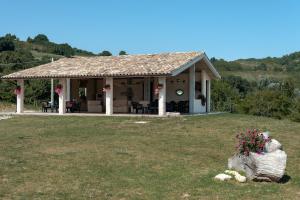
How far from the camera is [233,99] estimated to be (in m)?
62.3

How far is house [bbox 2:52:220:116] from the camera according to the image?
2606 cm

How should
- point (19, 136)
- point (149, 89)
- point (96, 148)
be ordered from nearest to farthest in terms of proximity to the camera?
point (96, 148) < point (19, 136) < point (149, 89)

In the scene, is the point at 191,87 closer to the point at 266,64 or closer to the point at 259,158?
the point at 259,158

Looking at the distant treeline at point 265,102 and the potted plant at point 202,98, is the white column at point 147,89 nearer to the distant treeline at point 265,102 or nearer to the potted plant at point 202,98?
the potted plant at point 202,98

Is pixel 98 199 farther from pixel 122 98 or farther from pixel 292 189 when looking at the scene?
pixel 122 98

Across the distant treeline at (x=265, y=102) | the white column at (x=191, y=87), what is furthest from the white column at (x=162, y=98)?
the distant treeline at (x=265, y=102)

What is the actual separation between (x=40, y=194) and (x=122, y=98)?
22.8 m

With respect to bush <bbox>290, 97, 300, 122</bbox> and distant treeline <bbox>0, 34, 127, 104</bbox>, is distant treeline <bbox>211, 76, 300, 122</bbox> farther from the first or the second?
distant treeline <bbox>0, 34, 127, 104</bbox>

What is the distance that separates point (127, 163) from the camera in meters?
10.7

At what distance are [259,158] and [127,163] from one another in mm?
3141

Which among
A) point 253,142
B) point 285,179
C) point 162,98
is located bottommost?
point 285,179

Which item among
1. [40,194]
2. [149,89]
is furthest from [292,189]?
[149,89]

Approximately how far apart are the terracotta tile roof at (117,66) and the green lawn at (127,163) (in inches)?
A: 287

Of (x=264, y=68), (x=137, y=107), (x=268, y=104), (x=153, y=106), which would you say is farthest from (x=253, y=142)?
(x=264, y=68)
